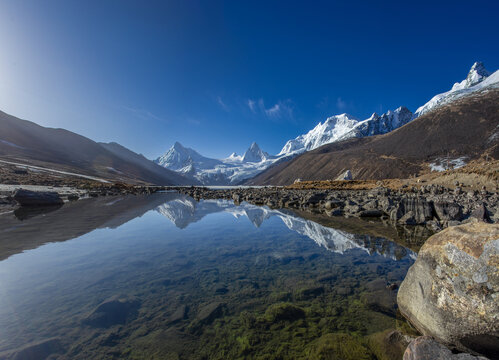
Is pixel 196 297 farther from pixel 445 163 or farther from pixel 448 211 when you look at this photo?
pixel 445 163

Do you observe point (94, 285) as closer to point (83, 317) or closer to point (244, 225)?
point (83, 317)

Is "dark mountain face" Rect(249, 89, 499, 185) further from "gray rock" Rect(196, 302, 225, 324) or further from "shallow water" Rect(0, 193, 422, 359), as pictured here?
"gray rock" Rect(196, 302, 225, 324)

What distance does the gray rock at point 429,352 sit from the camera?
361 cm

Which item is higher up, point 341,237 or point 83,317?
point 341,237

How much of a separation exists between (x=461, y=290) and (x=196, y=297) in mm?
6796

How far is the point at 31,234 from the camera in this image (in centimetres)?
1409

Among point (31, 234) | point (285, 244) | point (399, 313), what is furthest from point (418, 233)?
point (31, 234)

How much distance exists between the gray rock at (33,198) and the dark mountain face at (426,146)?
139520 mm

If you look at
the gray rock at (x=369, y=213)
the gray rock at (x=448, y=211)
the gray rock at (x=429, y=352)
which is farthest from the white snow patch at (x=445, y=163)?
the gray rock at (x=429, y=352)

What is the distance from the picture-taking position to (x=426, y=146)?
14238 centimetres

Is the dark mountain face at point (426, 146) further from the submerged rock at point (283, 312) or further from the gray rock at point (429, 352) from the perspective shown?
the gray rock at point (429, 352)

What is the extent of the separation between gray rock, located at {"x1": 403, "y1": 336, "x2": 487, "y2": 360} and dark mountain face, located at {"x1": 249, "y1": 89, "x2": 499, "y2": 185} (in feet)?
456

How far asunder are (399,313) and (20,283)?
12.3 m

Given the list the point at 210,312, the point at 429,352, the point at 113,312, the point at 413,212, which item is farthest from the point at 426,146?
the point at 113,312
